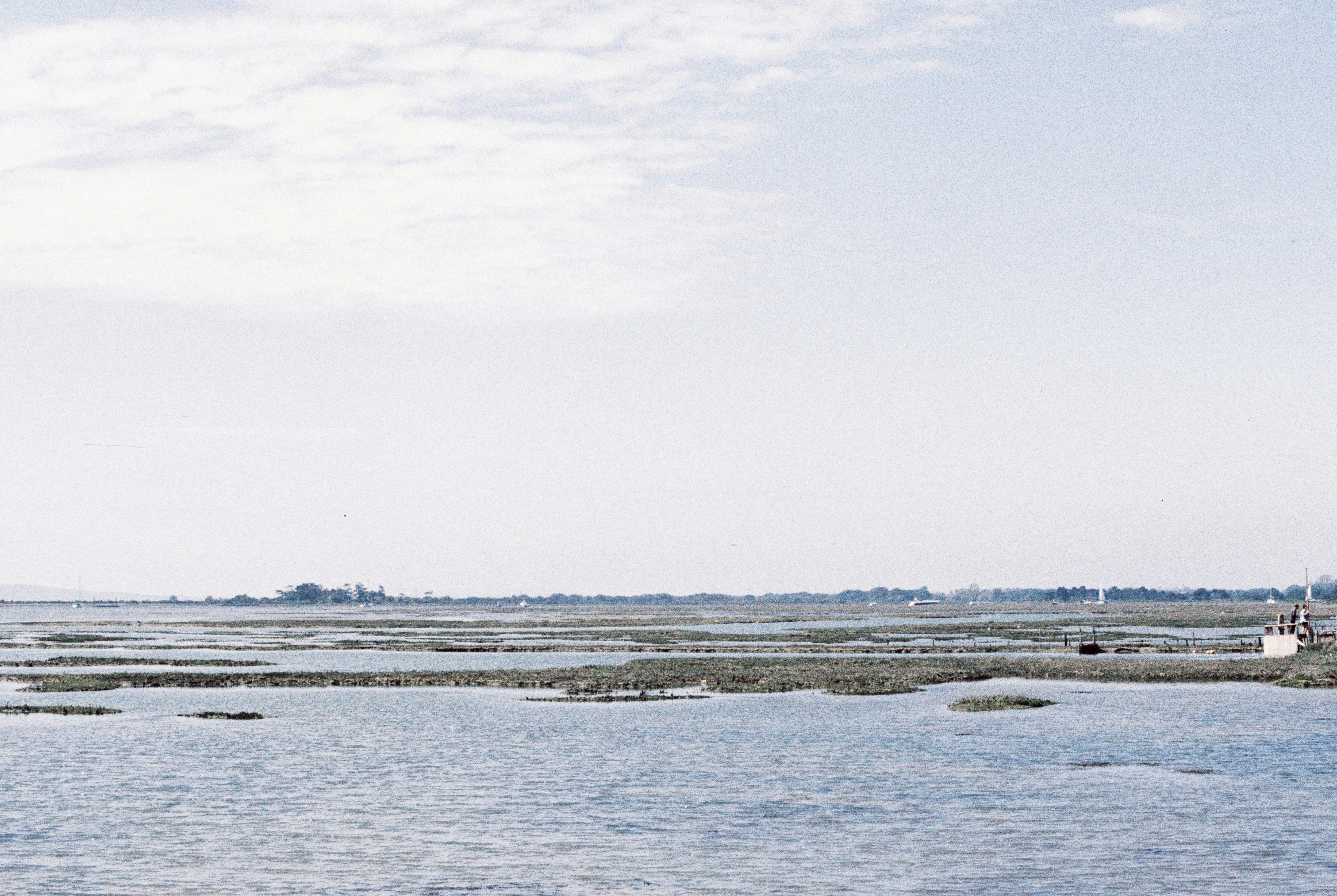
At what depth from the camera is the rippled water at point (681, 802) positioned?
28.1m

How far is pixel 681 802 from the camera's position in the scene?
121ft

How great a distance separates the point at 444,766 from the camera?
43781 millimetres

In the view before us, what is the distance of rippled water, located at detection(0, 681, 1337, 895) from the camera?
92.1 feet

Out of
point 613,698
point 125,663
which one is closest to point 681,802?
point 613,698

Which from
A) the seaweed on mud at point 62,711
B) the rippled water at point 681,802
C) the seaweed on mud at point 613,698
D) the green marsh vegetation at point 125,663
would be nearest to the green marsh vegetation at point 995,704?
the rippled water at point 681,802

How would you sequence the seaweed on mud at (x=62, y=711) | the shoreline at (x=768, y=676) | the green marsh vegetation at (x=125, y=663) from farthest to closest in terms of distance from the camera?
the green marsh vegetation at (x=125, y=663) → the shoreline at (x=768, y=676) → the seaweed on mud at (x=62, y=711)

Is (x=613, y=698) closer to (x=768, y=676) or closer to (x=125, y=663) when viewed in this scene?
(x=768, y=676)

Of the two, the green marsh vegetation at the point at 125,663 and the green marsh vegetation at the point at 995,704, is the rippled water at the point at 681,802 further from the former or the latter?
the green marsh vegetation at the point at 125,663

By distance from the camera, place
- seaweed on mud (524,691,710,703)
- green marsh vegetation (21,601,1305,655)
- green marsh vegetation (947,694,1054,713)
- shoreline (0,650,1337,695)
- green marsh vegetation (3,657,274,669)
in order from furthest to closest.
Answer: green marsh vegetation (21,601,1305,655) → green marsh vegetation (3,657,274,669) → shoreline (0,650,1337,695) → seaweed on mud (524,691,710,703) → green marsh vegetation (947,694,1054,713)

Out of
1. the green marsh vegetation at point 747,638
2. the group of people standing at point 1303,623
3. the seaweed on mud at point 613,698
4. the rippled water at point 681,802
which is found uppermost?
the group of people standing at point 1303,623

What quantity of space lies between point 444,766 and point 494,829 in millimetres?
11166

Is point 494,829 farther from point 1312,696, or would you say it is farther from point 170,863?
point 1312,696

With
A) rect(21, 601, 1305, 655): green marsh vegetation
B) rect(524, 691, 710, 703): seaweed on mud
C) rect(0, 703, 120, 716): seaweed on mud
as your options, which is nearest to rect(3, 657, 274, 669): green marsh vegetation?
rect(21, 601, 1305, 655): green marsh vegetation

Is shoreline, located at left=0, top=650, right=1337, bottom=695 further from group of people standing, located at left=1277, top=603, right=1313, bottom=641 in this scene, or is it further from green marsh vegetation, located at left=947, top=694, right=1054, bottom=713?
green marsh vegetation, located at left=947, top=694, right=1054, bottom=713
